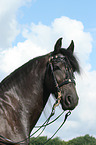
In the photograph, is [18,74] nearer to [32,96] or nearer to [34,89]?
[34,89]

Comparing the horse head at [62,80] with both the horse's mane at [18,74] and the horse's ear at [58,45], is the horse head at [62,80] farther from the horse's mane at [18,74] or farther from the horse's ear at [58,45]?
the horse's mane at [18,74]

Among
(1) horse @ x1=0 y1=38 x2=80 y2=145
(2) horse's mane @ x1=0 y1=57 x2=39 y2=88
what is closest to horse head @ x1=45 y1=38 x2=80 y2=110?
(1) horse @ x1=0 y1=38 x2=80 y2=145

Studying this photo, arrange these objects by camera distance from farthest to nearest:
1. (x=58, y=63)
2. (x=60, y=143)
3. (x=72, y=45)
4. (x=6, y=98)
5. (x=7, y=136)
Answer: (x=60, y=143) < (x=72, y=45) < (x=58, y=63) < (x=6, y=98) < (x=7, y=136)

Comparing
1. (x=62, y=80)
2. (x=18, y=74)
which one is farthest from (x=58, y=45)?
(x=18, y=74)

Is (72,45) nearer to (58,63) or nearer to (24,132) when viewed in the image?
(58,63)

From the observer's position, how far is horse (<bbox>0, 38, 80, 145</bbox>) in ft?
19.1

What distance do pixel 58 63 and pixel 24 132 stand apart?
6.25 ft

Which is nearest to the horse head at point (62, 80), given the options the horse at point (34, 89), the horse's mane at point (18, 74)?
the horse at point (34, 89)

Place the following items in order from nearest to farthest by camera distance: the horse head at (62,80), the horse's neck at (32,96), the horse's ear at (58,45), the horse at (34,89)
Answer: the horse at (34,89) → the horse's neck at (32,96) → the horse head at (62,80) → the horse's ear at (58,45)

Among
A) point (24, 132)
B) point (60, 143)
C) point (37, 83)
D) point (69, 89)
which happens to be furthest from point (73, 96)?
point (60, 143)

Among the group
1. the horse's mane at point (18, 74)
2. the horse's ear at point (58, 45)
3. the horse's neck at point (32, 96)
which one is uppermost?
the horse's ear at point (58, 45)

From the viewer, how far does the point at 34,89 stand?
242 inches

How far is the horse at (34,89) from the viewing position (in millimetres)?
5816

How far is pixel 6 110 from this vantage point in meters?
5.71
